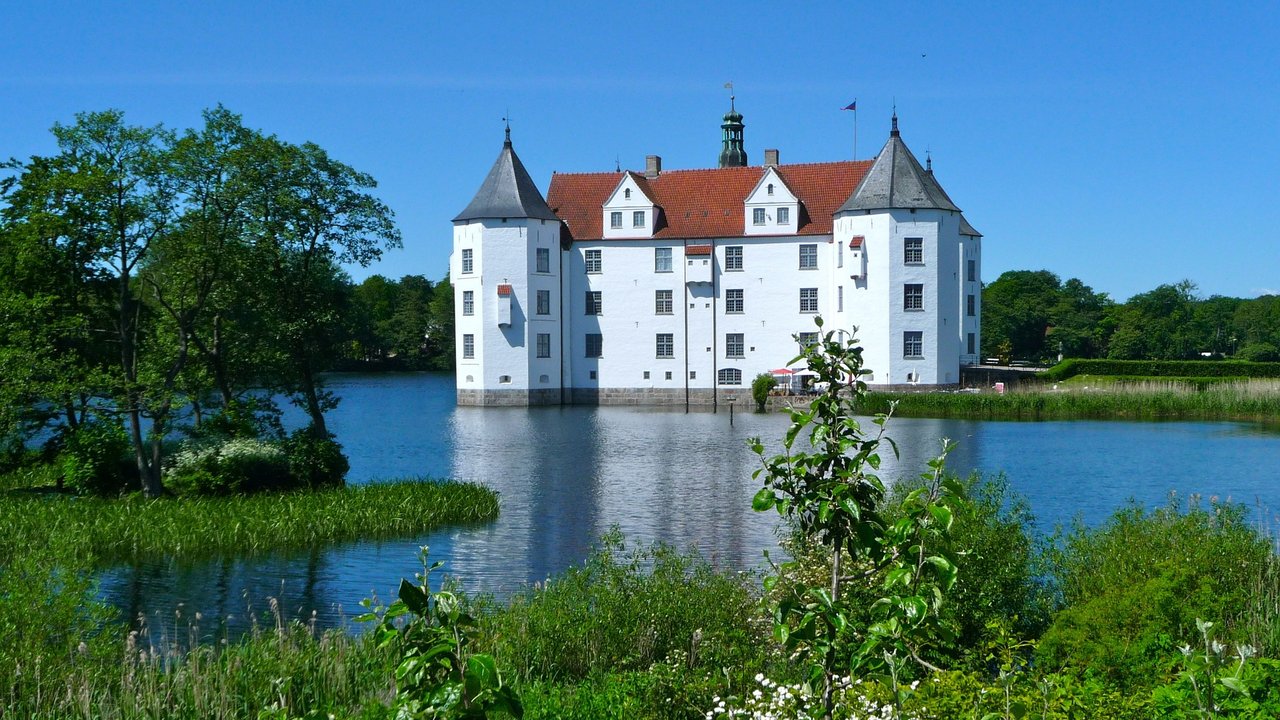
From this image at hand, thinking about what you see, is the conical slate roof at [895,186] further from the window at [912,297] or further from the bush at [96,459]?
the bush at [96,459]

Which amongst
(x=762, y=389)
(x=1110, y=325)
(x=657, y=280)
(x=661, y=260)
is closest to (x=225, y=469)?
(x=762, y=389)

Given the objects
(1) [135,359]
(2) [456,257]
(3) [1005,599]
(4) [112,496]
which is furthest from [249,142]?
(2) [456,257]

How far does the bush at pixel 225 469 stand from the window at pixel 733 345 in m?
32.3

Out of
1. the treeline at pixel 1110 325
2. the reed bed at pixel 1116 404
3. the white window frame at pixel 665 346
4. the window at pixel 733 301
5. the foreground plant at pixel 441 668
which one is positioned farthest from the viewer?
the treeline at pixel 1110 325

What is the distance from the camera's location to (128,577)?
531 inches

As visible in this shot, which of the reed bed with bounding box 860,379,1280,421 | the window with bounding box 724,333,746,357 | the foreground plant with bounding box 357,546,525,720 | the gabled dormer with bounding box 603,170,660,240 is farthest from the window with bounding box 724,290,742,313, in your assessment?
the foreground plant with bounding box 357,546,525,720

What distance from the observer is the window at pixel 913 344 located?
152 ft

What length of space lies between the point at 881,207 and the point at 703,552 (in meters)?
33.7

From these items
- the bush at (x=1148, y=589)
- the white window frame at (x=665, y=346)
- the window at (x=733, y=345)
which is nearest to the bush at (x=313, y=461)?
the bush at (x=1148, y=589)

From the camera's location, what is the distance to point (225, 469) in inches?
753

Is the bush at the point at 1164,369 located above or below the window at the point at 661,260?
below

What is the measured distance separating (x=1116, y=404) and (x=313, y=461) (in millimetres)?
29326

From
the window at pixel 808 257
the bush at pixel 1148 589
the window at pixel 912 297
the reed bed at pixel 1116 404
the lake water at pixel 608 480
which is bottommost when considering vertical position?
the lake water at pixel 608 480

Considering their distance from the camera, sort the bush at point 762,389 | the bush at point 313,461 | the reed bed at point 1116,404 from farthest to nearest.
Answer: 1. the bush at point 762,389
2. the reed bed at point 1116,404
3. the bush at point 313,461
